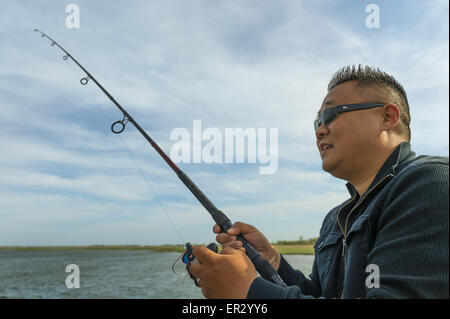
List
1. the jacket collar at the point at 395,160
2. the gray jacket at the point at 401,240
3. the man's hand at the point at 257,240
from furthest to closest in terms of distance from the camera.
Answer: the man's hand at the point at 257,240 → the jacket collar at the point at 395,160 → the gray jacket at the point at 401,240

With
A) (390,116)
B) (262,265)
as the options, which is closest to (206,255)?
(262,265)

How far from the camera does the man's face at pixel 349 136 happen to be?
2.05 meters

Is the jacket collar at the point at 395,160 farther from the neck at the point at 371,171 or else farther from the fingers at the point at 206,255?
the fingers at the point at 206,255

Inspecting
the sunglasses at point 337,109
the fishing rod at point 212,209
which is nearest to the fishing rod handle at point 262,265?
the fishing rod at point 212,209

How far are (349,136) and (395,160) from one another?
310mm

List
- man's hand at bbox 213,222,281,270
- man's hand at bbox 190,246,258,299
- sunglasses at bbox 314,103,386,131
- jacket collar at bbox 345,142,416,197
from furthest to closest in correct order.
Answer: man's hand at bbox 213,222,281,270 → sunglasses at bbox 314,103,386,131 → jacket collar at bbox 345,142,416,197 → man's hand at bbox 190,246,258,299

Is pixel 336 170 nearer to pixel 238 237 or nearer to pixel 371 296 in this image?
pixel 238 237

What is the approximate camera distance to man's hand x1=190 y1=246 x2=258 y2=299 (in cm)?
147

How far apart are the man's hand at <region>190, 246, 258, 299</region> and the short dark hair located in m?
1.40

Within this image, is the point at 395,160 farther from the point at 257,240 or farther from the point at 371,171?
the point at 257,240

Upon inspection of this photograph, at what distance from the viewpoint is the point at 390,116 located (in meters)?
2.11

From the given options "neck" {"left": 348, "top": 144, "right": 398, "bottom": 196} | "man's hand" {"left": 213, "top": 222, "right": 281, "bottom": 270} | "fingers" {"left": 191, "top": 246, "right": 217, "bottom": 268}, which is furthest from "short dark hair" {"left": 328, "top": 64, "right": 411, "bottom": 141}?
"fingers" {"left": 191, "top": 246, "right": 217, "bottom": 268}

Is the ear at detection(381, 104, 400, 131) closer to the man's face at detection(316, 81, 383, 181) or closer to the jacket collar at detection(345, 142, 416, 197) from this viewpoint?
the man's face at detection(316, 81, 383, 181)
